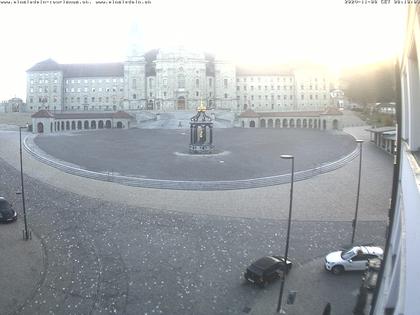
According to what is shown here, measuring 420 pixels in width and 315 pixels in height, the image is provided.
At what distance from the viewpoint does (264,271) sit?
14953 mm

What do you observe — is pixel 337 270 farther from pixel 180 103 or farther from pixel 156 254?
pixel 180 103

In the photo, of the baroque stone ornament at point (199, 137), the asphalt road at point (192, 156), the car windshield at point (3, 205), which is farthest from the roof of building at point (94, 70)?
the car windshield at point (3, 205)

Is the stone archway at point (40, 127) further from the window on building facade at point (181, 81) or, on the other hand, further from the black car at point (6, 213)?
the black car at point (6, 213)

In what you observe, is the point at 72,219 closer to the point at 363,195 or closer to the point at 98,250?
the point at 98,250

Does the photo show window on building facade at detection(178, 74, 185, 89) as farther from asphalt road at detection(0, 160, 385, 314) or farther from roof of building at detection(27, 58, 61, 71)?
asphalt road at detection(0, 160, 385, 314)

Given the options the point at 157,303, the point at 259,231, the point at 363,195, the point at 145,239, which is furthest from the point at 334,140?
the point at 157,303

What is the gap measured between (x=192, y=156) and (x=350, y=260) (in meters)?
23.8

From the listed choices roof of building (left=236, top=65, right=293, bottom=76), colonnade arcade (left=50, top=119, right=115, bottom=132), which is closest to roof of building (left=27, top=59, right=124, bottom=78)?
colonnade arcade (left=50, top=119, right=115, bottom=132)

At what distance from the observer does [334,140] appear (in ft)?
162

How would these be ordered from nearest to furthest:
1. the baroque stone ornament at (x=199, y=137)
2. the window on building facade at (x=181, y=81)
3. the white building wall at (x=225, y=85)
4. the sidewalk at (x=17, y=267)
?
the sidewalk at (x=17, y=267) → the baroque stone ornament at (x=199, y=137) → the window on building facade at (x=181, y=81) → the white building wall at (x=225, y=85)

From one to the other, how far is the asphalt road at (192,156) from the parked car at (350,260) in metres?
13.5

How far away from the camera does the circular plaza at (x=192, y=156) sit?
3056 centimetres

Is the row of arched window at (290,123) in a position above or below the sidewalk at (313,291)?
above

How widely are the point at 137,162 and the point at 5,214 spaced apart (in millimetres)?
14616
